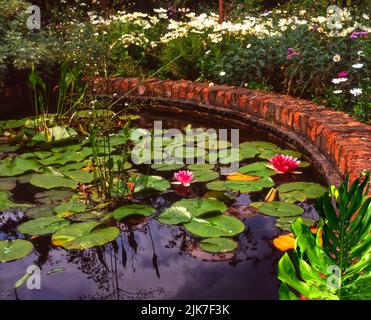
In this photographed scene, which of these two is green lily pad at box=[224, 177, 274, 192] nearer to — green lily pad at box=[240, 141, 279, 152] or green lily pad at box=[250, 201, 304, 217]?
green lily pad at box=[250, 201, 304, 217]

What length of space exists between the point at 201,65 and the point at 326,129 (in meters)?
2.20

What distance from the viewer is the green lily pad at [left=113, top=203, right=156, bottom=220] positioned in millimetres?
2572

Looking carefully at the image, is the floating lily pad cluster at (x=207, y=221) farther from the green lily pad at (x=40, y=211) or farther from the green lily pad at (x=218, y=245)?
the green lily pad at (x=40, y=211)

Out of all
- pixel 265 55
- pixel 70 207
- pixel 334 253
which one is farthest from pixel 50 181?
pixel 265 55

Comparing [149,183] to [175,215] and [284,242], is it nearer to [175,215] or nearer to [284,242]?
[175,215]

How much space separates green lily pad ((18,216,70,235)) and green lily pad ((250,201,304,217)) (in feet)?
3.34

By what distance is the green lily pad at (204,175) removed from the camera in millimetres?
3047

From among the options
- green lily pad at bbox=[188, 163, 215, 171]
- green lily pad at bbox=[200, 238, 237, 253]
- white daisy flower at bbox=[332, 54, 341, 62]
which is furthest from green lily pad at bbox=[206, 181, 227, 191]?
white daisy flower at bbox=[332, 54, 341, 62]

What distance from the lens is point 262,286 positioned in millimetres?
2031

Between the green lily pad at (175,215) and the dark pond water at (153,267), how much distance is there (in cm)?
4

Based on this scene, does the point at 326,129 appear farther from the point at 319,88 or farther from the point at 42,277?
the point at 42,277

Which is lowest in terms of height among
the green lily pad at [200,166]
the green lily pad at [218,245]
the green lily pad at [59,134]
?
the green lily pad at [218,245]

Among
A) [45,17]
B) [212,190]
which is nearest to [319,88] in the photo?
[212,190]

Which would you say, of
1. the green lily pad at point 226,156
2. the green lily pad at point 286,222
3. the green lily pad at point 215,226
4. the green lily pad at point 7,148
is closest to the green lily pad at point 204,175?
the green lily pad at point 226,156
